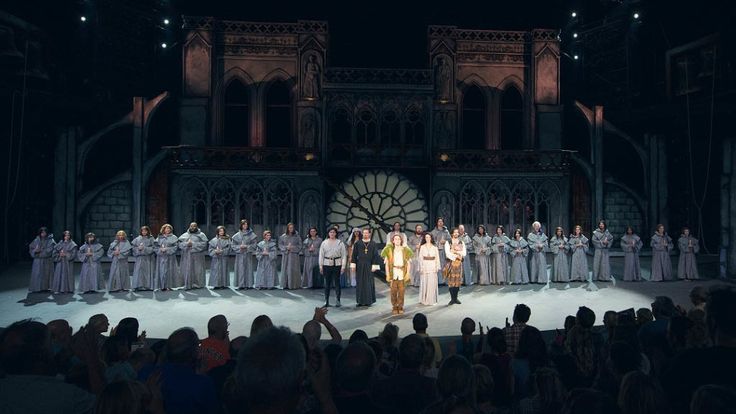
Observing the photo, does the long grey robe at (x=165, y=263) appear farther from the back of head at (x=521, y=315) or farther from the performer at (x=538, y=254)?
the back of head at (x=521, y=315)

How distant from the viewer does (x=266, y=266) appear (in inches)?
518

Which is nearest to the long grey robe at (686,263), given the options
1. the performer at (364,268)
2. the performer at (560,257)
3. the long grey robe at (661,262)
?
the long grey robe at (661,262)

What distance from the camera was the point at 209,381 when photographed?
314 centimetres

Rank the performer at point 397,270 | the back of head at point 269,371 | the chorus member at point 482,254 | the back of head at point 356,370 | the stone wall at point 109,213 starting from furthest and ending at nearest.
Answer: the stone wall at point 109,213 → the chorus member at point 482,254 → the performer at point 397,270 → the back of head at point 356,370 → the back of head at point 269,371

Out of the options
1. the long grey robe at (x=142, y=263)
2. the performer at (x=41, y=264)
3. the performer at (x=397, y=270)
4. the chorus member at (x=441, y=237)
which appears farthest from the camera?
the chorus member at (x=441, y=237)

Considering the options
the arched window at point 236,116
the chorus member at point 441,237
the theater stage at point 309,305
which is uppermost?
the arched window at point 236,116

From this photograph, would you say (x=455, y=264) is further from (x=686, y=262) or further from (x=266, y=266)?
(x=686, y=262)

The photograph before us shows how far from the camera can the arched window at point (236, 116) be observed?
19547 millimetres

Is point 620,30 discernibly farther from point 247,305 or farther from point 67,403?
point 67,403

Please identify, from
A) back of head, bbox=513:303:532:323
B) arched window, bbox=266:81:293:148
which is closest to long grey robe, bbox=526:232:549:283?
back of head, bbox=513:303:532:323

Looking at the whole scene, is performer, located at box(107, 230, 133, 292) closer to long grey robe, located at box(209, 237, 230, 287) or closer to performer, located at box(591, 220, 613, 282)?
long grey robe, located at box(209, 237, 230, 287)

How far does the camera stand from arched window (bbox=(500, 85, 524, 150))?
20.3m

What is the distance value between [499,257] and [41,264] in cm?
1094

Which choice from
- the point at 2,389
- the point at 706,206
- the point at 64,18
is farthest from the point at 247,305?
the point at 706,206
